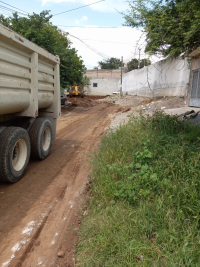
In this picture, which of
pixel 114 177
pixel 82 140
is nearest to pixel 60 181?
pixel 114 177

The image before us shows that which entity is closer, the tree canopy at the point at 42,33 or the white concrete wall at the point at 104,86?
the tree canopy at the point at 42,33

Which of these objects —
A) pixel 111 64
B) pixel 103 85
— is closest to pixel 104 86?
pixel 103 85

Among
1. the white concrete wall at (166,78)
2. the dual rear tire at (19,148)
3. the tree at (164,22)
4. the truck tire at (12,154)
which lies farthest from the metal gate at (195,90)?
the truck tire at (12,154)

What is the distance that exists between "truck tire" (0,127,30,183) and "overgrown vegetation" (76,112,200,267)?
150 centimetres

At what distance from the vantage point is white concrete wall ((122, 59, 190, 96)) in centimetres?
1271

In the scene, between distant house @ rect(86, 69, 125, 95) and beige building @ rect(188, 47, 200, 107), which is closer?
beige building @ rect(188, 47, 200, 107)

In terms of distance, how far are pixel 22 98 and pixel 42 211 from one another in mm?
2261

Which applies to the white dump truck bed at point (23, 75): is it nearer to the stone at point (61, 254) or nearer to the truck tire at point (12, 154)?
the truck tire at point (12, 154)

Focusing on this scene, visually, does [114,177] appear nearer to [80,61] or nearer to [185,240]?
[185,240]

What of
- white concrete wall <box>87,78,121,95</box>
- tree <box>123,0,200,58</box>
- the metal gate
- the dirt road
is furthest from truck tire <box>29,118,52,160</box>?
white concrete wall <box>87,78,121,95</box>

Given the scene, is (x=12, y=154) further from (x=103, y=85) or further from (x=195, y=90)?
(x=103, y=85)

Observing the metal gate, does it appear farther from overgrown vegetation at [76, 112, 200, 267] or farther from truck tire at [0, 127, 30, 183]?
truck tire at [0, 127, 30, 183]

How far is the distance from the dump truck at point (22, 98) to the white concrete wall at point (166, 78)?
3191 mm

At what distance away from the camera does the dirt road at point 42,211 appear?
2.52m
